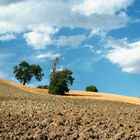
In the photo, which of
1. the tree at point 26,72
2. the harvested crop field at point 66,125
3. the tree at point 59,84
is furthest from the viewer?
the tree at point 26,72

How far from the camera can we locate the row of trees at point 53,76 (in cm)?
8763

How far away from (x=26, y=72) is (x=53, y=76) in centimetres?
2415

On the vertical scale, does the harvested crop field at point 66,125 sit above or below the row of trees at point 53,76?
below

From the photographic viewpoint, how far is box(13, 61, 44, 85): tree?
113125mm

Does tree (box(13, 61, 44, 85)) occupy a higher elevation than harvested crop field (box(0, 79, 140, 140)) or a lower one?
higher

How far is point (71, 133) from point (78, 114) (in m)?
4.34

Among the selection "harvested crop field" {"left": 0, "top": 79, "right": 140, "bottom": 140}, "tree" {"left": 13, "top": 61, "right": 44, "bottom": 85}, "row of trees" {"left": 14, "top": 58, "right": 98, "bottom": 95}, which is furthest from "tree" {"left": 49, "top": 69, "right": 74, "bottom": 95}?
"harvested crop field" {"left": 0, "top": 79, "right": 140, "bottom": 140}

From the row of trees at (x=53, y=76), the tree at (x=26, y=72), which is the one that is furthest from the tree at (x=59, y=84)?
the tree at (x=26, y=72)

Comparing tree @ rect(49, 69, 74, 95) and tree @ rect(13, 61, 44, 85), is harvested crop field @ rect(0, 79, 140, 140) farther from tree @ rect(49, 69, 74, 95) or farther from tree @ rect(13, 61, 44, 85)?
tree @ rect(13, 61, 44, 85)

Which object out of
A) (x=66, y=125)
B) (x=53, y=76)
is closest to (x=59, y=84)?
(x=53, y=76)

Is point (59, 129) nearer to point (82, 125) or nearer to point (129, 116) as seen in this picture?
point (82, 125)

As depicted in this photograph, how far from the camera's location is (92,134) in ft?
59.2

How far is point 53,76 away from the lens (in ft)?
296

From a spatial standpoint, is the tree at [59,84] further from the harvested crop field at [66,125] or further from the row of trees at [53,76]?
the harvested crop field at [66,125]
